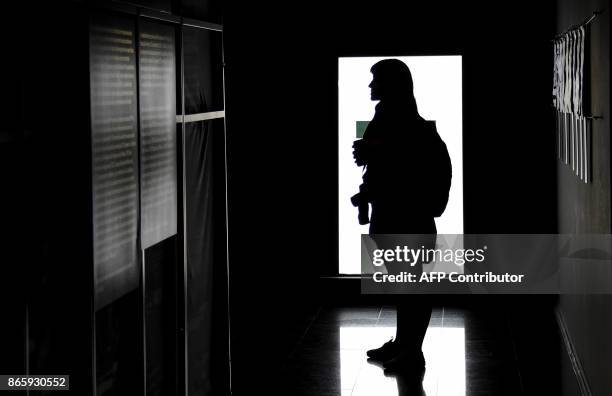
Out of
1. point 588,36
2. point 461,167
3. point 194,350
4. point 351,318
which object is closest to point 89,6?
point 194,350

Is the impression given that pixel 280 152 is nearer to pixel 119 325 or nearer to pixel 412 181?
pixel 412 181

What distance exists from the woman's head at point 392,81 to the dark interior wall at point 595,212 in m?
1.05

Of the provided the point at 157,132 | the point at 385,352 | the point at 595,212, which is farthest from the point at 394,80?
the point at 157,132

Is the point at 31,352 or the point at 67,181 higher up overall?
the point at 67,181

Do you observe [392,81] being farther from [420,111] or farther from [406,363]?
[420,111]

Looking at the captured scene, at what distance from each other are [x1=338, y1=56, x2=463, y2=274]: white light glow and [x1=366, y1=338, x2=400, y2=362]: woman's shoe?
7.51ft

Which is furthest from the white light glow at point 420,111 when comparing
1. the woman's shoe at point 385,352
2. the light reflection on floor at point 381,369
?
the woman's shoe at point 385,352

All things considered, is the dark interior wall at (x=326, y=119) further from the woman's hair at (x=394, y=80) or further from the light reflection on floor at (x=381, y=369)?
the woman's hair at (x=394, y=80)

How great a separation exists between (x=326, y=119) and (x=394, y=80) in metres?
2.63

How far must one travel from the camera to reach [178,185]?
175 inches

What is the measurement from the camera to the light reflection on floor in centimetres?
558

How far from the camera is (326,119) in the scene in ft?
27.6

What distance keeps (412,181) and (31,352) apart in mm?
3282

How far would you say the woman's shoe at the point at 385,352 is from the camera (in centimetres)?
620
